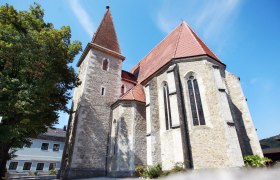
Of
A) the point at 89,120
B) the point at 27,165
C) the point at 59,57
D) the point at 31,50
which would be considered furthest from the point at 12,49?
the point at 27,165

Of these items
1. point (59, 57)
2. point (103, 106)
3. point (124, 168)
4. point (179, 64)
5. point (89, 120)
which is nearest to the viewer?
point (59, 57)

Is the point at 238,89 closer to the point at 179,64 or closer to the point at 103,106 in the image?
the point at 179,64

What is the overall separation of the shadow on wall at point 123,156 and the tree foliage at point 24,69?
5295mm

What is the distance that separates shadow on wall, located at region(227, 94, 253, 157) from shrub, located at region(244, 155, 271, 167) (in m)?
0.97

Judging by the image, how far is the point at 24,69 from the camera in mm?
9836

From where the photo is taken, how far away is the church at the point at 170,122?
1070 centimetres

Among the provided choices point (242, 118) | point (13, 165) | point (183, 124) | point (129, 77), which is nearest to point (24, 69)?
point (183, 124)

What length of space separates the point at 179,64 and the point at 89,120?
29.9 feet

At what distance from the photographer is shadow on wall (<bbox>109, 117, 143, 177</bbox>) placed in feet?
40.8

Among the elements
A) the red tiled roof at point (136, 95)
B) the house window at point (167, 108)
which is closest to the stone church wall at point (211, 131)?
the house window at point (167, 108)

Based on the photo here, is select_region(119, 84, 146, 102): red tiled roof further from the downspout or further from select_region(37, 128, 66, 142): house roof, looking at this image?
select_region(37, 128, 66, 142): house roof

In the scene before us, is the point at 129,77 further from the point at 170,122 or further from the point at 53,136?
the point at 53,136

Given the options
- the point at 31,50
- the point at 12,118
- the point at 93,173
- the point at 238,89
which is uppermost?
the point at 31,50

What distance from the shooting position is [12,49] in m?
9.45
